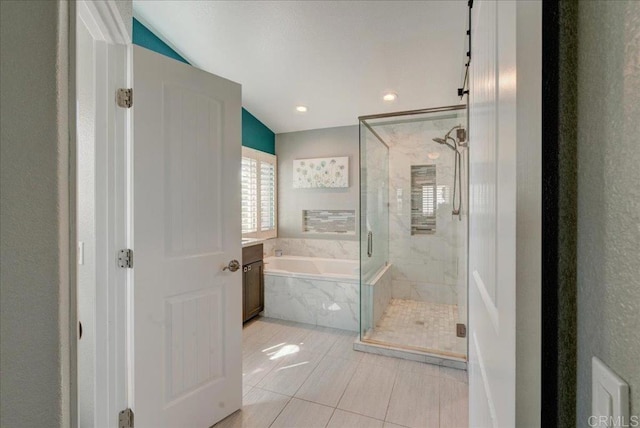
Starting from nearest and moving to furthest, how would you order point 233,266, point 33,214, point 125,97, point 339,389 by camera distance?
point 33,214, point 125,97, point 233,266, point 339,389

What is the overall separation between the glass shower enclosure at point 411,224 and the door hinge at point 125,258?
216 centimetres

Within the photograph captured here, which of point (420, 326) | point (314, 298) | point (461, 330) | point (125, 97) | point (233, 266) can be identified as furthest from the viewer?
point (314, 298)

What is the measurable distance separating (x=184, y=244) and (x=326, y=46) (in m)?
2.10

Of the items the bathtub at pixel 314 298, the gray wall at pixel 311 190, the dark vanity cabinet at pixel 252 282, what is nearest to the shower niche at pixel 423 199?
the gray wall at pixel 311 190

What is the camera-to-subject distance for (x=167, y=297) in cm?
155

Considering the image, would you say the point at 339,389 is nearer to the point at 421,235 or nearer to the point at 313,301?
the point at 313,301

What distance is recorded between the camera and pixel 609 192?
1.20 ft

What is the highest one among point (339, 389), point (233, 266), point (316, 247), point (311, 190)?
point (311, 190)

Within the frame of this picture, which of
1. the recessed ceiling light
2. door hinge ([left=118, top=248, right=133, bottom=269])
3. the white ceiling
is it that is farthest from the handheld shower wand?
door hinge ([left=118, top=248, right=133, bottom=269])

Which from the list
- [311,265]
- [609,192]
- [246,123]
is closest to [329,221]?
[311,265]

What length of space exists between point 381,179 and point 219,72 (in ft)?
7.42

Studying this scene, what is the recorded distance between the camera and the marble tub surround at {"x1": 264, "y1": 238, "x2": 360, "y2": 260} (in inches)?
163

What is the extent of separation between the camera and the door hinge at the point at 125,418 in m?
1.39

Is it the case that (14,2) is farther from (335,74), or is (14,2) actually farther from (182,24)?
(335,74)
